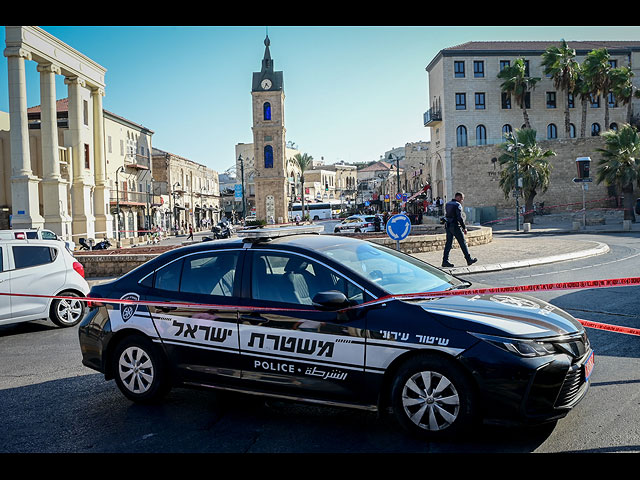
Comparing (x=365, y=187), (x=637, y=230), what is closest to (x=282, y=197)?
(x=637, y=230)

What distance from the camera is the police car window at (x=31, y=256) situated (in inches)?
359

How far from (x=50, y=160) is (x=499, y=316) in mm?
37282

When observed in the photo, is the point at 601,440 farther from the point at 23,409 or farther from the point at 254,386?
the point at 23,409

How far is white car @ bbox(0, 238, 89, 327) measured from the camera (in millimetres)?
8898

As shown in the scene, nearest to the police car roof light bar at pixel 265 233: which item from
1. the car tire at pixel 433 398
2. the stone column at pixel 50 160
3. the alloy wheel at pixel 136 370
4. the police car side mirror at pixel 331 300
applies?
the police car side mirror at pixel 331 300

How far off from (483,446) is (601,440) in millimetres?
851

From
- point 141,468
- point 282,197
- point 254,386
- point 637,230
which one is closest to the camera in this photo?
point 141,468

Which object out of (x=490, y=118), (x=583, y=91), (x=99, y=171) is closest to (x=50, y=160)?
(x=99, y=171)

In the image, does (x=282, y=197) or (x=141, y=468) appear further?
(x=282, y=197)

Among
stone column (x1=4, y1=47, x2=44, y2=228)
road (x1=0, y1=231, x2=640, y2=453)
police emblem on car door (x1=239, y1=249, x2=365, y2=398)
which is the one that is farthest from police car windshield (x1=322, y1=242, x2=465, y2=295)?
stone column (x1=4, y1=47, x2=44, y2=228)

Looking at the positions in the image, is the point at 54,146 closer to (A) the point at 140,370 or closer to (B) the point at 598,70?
(A) the point at 140,370

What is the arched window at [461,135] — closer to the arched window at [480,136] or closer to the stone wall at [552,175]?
the arched window at [480,136]

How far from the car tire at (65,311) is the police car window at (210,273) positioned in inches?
196

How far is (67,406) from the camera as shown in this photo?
5.29 metres
